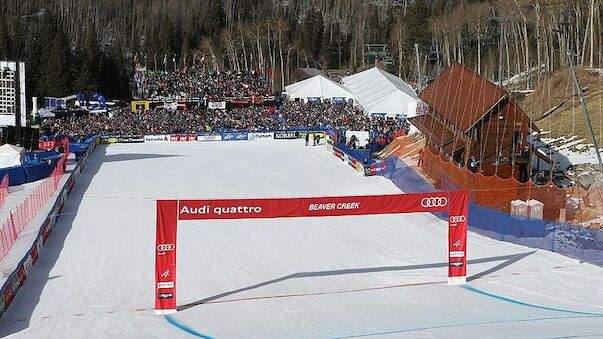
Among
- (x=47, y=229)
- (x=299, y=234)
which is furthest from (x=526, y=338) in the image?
(x=47, y=229)

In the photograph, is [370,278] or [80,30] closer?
[370,278]

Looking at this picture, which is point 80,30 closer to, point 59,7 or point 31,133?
point 59,7

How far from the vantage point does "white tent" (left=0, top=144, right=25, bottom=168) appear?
3322 cm

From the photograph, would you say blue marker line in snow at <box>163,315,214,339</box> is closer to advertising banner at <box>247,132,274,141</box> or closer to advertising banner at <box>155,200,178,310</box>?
advertising banner at <box>155,200,178,310</box>

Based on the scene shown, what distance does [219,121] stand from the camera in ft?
201

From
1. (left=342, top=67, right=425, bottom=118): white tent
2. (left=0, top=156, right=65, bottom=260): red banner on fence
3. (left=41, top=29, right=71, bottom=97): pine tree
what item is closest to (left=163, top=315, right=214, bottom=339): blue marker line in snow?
(left=0, top=156, right=65, bottom=260): red banner on fence

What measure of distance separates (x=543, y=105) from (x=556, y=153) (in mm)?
9063

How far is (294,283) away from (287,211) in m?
2.38

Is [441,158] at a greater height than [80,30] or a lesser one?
lesser

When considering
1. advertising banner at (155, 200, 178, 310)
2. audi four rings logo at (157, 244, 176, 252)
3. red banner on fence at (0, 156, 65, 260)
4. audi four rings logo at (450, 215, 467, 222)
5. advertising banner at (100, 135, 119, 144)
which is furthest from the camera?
advertising banner at (100, 135, 119, 144)

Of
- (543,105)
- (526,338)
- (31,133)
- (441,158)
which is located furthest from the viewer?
(543,105)

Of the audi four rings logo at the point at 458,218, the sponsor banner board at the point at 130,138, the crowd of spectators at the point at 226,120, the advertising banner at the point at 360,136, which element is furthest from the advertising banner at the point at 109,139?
the audi four rings logo at the point at 458,218

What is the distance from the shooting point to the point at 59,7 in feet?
435

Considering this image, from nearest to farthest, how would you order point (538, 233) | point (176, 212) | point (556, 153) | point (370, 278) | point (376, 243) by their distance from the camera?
point (176, 212) < point (370, 278) < point (538, 233) < point (376, 243) < point (556, 153)
